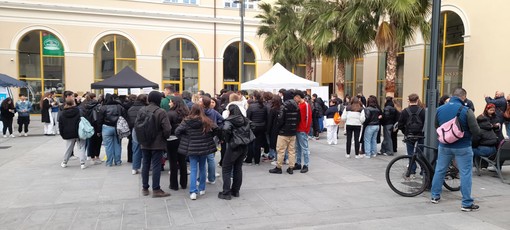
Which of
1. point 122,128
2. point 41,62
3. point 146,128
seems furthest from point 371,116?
point 41,62

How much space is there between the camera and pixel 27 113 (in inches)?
572

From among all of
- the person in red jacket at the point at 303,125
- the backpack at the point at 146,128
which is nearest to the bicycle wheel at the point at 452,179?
the person in red jacket at the point at 303,125

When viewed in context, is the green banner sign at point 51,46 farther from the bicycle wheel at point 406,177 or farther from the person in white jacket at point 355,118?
the bicycle wheel at point 406,177

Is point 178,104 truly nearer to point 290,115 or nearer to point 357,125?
point 290,115

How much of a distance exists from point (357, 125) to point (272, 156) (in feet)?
7.68

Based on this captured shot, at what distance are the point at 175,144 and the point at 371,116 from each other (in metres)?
5.43

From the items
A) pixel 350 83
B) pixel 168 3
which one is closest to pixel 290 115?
pixel 350 83

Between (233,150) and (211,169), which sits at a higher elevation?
(233,150)

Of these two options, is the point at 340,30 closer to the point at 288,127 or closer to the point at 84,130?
the point at 288,127

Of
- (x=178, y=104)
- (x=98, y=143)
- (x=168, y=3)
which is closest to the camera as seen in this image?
(x=178, y=104)

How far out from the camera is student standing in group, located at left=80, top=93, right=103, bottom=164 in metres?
9.01

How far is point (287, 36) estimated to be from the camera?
65.0ft

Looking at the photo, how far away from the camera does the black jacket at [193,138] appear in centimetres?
589

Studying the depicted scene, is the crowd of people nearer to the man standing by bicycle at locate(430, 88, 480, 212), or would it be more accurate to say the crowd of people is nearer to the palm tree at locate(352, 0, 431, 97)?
the man standing by bicycle at locate(430, 88, 480, 212)
